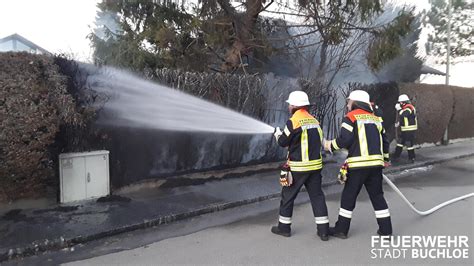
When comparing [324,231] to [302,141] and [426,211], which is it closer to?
[302,141]

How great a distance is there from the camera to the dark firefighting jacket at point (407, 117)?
11164 millimetres

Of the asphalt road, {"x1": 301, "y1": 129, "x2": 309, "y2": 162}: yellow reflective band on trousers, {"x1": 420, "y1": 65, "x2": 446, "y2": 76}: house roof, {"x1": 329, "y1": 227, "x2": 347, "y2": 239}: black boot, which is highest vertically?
{"x1": 420, "y1": 65, "x2": 446, "y2": 76}: house roof

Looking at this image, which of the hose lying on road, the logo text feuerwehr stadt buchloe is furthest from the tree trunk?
the logo text feuerwehr stadt buchloe

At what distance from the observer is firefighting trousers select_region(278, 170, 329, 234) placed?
509 centimetres

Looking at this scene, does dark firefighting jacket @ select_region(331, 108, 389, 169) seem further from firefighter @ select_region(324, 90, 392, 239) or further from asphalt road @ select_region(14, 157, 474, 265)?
asphalt road @ select_region(14, 157, 474, 265)

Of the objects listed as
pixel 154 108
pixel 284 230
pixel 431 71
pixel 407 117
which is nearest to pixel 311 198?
pixel 284 230

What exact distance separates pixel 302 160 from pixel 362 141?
733 millimetres

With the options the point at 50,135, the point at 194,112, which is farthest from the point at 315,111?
the point at 50,135

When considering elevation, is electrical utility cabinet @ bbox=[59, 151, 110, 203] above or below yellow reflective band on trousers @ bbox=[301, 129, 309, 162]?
below

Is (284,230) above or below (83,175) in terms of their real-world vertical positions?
below

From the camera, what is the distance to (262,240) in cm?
513

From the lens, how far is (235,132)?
8930 mm

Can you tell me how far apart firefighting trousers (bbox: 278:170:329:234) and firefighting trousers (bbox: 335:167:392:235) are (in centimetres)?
23

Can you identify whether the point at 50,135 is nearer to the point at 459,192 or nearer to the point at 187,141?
the point at 187,141
